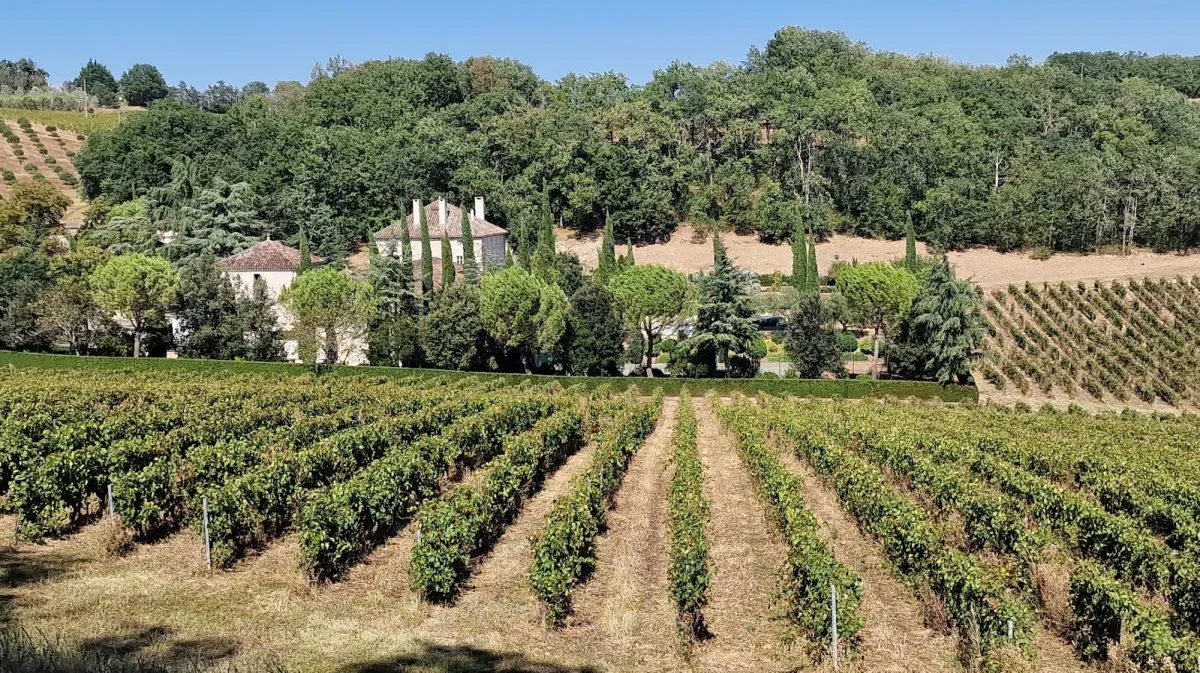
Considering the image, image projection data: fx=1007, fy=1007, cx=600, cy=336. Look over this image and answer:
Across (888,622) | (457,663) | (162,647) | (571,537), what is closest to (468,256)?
(571,537)

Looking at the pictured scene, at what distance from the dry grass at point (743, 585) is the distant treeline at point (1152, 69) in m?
128

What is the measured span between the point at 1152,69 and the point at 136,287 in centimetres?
13469

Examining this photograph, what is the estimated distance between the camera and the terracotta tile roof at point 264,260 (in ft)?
209

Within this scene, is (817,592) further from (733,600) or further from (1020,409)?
(1020,409)

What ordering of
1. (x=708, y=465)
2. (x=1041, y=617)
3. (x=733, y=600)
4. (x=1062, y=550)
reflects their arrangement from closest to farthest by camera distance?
(x=1041, y=617), (x=733, y=600), (x=1062, y=550), (x=708, y=465)

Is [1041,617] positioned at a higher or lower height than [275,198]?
lower

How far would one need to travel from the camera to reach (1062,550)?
65.1ft

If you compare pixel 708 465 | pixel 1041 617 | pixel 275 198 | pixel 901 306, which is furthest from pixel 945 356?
pixel 275 198

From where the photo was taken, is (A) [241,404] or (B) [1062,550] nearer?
(B) [1062,550]

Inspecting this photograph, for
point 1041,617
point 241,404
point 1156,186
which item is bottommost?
point 1041,617

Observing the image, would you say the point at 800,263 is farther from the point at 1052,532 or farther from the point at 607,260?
the point at 1052,532

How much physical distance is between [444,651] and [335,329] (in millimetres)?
41422

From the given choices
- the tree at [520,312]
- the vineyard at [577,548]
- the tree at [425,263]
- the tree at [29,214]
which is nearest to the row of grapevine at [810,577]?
the vineyard at [577,548]

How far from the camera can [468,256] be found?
69.4 metres
